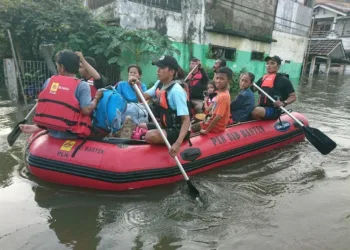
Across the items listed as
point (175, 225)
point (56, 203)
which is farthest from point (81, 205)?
point (175, 225)

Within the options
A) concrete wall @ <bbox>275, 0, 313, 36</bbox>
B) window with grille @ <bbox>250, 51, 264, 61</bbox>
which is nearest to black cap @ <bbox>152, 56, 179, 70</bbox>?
window with grille @ <bbox>250, 51, 264, 61</bbox>

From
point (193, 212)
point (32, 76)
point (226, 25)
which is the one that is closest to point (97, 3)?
point (32, 76)

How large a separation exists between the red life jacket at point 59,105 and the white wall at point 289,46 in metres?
15.7

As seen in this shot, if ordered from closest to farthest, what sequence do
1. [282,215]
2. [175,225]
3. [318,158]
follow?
1. [175,225]
2. [282,215]
3. [318,158]

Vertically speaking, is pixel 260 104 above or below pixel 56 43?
below

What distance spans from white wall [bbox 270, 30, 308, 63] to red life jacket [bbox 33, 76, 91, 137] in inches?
618

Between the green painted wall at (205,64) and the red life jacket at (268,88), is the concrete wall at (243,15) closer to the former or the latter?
the green painted wall at (205,64)

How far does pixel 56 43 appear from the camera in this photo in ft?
29.5

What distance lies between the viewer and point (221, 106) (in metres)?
4.37

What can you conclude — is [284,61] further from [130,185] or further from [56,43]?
[130,185]

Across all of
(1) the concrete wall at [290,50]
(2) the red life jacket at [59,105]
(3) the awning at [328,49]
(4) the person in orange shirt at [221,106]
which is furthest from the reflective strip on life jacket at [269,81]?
(3) the awning at [328,49]

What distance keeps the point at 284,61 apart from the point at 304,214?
17.1 meters

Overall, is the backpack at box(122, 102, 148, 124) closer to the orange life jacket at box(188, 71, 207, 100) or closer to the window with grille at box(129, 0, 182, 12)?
the orange life jacket at box(188, 71, 207, 100)

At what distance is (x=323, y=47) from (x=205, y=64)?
15402 mm
